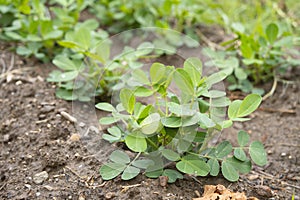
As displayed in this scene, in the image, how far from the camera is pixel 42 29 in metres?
2.20

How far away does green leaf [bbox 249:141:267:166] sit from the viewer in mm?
1598

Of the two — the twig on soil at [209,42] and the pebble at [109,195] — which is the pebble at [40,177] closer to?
the pebble at [109,195]

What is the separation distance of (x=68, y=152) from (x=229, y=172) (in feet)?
1.82

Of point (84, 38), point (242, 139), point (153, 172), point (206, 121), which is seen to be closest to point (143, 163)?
point (153, 172)

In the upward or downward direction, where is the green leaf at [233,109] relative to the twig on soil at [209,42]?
upward

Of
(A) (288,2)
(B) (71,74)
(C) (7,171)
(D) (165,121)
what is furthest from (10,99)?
(A) (288,2)

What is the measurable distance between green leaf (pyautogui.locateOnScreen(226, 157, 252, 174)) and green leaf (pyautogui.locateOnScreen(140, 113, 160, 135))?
288 millimetres

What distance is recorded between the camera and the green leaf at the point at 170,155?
155 cm

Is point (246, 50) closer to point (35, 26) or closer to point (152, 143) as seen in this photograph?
point (152, 143)

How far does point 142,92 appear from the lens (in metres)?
1.62

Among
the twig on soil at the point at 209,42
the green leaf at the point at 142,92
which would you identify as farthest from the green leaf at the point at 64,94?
the twig on soil at the point at 209,42

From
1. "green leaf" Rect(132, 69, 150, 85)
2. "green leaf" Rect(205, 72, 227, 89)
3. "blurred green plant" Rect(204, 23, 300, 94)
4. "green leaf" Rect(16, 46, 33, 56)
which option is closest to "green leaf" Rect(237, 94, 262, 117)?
"green leaf" Rect(205, 72, 227, 89)

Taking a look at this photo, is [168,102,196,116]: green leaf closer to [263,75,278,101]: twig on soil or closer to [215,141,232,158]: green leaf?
[215,141,232,158]: green leaf

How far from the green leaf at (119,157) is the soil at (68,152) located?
4cm
